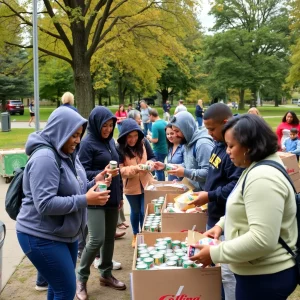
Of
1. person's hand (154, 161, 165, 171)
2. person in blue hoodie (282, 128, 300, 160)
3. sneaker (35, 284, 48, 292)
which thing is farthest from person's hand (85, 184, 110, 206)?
person in blue hoodie (282, 128, 300, 160)

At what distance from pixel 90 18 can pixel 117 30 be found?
8.42 feet

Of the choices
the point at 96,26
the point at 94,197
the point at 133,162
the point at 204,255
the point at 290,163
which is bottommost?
the point at 290,163

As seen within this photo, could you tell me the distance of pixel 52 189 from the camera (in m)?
2.39

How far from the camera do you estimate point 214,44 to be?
43250mm

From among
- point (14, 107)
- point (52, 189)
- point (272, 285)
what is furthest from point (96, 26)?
point (14, 107)

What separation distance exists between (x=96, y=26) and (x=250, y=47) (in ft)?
106

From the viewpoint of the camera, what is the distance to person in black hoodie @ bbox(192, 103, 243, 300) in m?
2.79

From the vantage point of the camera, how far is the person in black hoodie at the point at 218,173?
279 cm

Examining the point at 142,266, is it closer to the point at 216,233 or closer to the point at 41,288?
the point at 216,233

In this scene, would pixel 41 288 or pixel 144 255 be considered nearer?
pixel 144 255

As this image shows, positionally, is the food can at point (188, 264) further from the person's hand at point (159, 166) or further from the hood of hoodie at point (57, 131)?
the person's hand at point (159, 166)

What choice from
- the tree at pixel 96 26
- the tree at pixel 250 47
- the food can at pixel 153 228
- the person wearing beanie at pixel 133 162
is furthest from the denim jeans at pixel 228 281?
the tree at pixel 250 47

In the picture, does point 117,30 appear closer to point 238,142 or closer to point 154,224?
point 154,224

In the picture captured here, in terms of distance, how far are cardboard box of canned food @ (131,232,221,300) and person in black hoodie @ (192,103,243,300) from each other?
0.62ft
